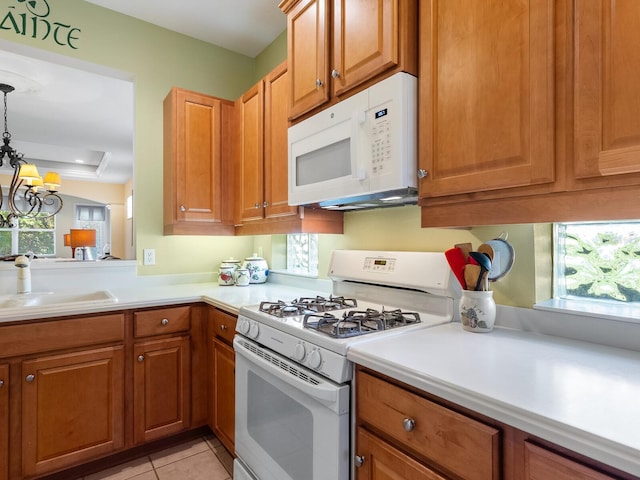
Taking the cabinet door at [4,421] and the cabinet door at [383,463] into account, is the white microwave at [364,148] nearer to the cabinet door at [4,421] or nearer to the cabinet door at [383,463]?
the cabinet door at [383,463]

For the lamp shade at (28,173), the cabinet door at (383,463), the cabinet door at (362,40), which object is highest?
the cabinet door at (362,40)

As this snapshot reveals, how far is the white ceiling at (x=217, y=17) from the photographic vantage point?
7.32 feet

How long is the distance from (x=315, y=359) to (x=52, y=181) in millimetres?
2957

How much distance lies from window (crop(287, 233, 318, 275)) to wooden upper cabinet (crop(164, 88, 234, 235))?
485 millimetres

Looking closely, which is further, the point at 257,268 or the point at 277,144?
the point at 257,268

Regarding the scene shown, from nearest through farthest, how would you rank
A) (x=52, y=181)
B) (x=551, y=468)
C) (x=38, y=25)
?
(x=551, y=468)
(x=38, y=25)
(x=52, y=181)

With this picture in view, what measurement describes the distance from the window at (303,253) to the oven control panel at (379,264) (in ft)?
2.62

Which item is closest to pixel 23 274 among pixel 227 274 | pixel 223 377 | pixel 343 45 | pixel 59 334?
pixel 59 334

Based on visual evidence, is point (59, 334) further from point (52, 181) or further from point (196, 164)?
point (52, 181)

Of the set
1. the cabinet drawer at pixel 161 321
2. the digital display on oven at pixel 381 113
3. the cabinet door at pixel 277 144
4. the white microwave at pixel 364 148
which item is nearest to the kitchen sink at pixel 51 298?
Answer: the cabinet drawer at pixel 161 321

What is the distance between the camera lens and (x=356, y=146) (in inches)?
52.8

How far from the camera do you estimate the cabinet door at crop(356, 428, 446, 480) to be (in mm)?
870

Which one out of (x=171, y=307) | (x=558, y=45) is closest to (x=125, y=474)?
(x=171, y=307)

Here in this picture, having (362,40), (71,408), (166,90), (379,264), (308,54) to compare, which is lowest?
(71,408)
